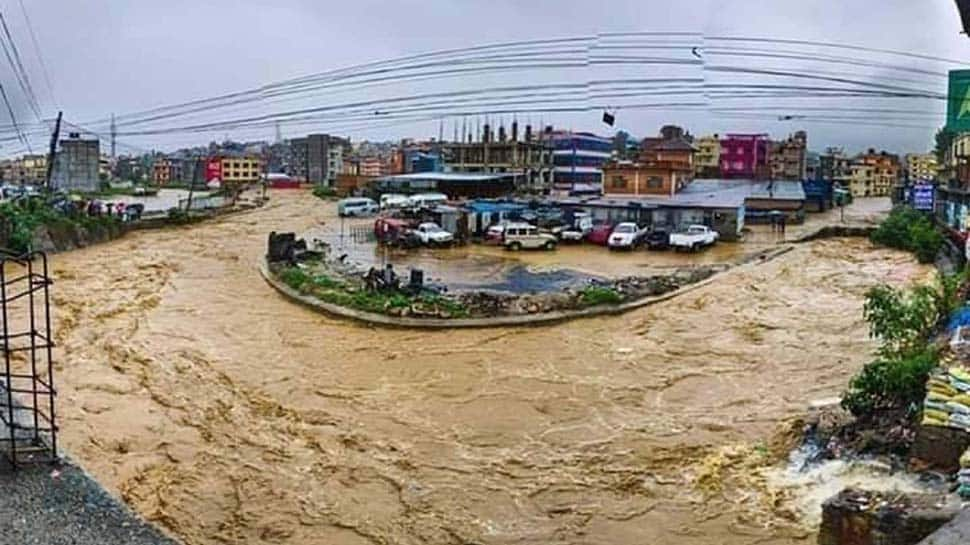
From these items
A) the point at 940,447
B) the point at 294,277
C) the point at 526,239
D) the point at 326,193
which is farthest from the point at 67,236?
the point at 326,193

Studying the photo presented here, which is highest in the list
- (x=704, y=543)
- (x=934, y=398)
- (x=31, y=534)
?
(x=934, y=398)

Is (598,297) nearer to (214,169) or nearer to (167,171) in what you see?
(214,169)

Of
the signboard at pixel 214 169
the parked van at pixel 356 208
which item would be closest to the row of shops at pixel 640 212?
the parked van at pixel 356 208

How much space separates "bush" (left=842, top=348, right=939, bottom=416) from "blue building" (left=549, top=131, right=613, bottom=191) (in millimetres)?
43014

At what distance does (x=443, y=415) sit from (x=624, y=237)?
58.2 feet

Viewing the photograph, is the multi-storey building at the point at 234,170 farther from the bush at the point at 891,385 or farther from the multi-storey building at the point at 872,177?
the bush at the point at 891,385

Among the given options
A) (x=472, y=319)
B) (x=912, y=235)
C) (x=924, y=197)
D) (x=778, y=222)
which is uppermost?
(x=924, y=197)

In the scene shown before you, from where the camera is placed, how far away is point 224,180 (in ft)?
179

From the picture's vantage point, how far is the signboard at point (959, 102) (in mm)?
16297

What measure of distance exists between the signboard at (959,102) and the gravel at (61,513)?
15186 mm

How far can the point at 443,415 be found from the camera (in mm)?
10320

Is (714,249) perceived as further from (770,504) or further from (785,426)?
(770,504)

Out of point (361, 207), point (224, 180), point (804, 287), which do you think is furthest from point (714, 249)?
point (224, 180)

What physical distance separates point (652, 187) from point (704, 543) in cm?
3120
